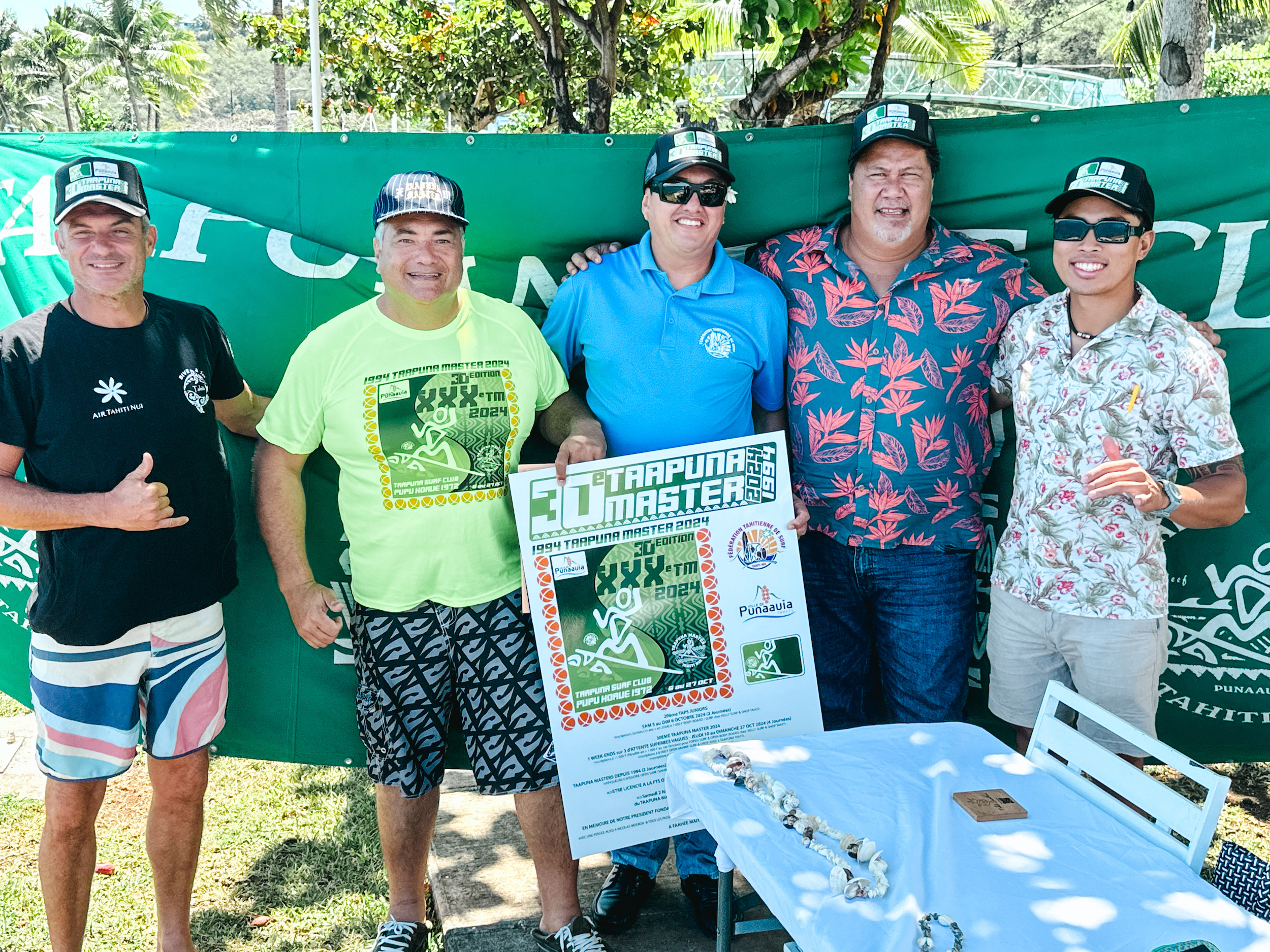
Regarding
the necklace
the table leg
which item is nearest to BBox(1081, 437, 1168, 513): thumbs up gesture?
the necklace

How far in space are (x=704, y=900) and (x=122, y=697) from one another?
1.99 metres

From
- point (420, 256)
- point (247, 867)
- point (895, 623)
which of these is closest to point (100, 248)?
point (420, 256)

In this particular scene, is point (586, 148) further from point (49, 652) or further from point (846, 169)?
point (49, 652)

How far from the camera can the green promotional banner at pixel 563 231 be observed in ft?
12.5

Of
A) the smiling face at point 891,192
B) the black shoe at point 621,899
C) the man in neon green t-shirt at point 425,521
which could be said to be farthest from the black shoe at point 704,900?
the smiling face at point 891,192

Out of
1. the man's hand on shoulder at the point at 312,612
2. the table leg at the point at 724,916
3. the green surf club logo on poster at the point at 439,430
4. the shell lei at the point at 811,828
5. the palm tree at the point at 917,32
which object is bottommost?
the table leg at the point at 724,916

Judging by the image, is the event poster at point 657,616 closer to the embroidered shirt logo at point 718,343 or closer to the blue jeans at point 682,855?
the blue jeans at point 682,855

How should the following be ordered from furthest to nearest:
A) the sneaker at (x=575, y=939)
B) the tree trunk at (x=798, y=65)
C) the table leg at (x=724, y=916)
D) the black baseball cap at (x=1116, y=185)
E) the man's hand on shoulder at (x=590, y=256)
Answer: the tree trunk at (x=798, y=65) → the man's hand on shoulder at (x=590, y=256) → the sneaker at (x=575, y=939) → the black baseball cap at (x=1116, y=185) → the table leg at (x=724, y=916)

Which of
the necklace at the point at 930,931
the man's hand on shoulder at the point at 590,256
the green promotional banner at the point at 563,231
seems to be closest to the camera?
the necklace at the point at 930,931

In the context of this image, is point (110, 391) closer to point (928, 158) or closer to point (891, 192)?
point (891, 192)

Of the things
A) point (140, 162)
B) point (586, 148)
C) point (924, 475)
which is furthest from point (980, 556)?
point (140, 162)

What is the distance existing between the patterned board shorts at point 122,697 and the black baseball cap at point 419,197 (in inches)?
55.5

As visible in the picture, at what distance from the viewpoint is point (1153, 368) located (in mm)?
3068

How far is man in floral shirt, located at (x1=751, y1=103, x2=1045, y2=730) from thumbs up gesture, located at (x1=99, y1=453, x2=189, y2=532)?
2.05 meters
